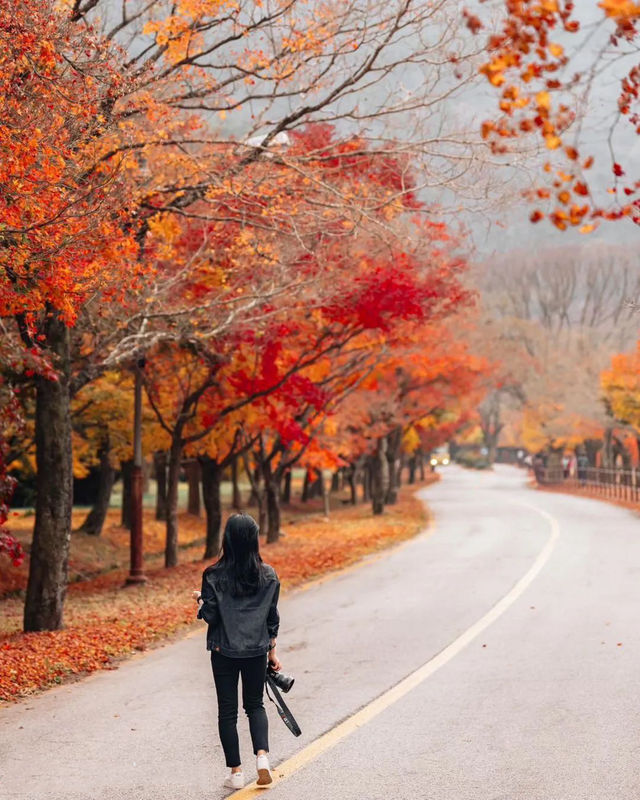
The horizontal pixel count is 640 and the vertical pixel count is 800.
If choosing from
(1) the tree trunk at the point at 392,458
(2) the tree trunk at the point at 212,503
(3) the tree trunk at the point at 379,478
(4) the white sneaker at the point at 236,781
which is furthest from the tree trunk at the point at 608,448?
(4) the white sneaker at the point at 236,781

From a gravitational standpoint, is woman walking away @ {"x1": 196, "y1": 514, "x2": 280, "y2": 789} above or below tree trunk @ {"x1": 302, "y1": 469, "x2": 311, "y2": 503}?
above

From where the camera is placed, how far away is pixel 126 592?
64.1 ft

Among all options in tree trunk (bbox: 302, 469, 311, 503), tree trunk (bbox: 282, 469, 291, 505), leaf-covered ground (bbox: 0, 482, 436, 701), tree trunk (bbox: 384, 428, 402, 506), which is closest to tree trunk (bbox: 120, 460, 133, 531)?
leaf-covered ground (bbox: 0, 482, 436, 701)

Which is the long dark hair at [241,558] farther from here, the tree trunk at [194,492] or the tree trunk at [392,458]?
the tree trunk at [392,458]

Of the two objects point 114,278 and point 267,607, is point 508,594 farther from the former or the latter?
point 267,607

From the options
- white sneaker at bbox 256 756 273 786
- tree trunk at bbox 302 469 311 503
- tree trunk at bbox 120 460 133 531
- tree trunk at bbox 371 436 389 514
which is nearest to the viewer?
white sneaker at bbox 256 756 273 786

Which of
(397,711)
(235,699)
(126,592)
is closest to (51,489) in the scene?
(126,592)

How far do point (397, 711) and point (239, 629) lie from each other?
104 inches

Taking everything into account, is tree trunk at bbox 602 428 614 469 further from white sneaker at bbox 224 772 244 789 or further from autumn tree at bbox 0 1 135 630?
white sneaker at bbox 224 772 244 789

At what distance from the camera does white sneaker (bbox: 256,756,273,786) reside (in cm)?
667

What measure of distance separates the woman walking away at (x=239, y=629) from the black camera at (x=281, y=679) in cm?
9

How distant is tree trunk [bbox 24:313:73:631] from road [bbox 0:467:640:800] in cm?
224

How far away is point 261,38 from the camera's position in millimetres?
12844

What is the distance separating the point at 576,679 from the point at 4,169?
22.0ft
